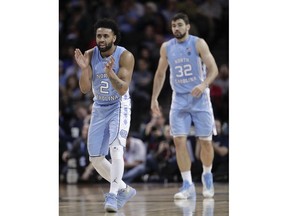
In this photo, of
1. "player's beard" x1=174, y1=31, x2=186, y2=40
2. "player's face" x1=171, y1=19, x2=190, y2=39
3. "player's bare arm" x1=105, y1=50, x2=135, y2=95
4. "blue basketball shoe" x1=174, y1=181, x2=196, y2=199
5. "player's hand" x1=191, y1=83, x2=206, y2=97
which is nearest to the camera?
"player's bare arm" x1=105, y1=50, x2=135, y2=95

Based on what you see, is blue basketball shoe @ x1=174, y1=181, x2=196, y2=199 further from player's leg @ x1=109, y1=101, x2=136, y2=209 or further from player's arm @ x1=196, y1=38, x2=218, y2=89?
player's leg @ x1=109, y1=101, x2=136, y2=209

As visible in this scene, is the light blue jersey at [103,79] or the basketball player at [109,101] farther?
the light blue jersey at [103,79]

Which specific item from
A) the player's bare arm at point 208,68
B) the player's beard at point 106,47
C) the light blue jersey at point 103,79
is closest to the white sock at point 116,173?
the light blue jersey at point 103,79

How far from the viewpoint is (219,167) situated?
11773 millimetres

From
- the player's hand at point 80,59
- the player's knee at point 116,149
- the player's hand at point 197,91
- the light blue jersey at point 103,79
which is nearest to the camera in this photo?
the player's hand at point 80,59

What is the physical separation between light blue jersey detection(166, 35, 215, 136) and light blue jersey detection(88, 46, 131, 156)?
171cm

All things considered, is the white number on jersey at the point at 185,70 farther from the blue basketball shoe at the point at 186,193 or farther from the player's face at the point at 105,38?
the player's face at the point at 105,38

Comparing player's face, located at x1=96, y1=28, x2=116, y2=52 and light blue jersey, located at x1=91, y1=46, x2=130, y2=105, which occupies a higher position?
player's face, located at x1=96, y1=28, x2=116, y2=52

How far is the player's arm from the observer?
9062 mm

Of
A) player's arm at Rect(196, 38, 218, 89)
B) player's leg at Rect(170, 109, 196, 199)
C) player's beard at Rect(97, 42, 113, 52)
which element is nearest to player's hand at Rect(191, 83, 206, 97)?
player's arm at Rect(196, 38, 218, 89)

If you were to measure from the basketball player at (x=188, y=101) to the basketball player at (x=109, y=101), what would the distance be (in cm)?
161

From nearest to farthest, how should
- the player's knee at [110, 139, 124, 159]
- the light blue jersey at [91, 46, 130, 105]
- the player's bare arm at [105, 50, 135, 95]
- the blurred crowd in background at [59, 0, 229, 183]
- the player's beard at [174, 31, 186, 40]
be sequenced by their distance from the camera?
the player's bare arm at [105, 50, 135, 95] < the player's knee at [110, 139, 124, 159] < the light blue jersey at [91, 46, 130, 105] < the player's beard at [174, 31, 186, 40] < the blurred crowd in background at [59, 0, 229, 183]

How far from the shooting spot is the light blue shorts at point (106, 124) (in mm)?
7551
